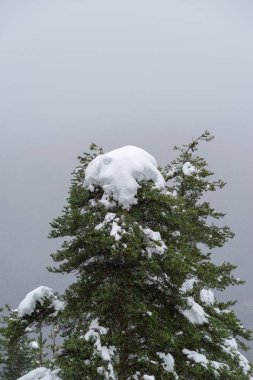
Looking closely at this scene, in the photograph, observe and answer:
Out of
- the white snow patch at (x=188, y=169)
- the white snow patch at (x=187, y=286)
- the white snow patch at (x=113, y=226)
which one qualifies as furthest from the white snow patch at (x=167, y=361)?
the white snow patch at (x=188, y=169)

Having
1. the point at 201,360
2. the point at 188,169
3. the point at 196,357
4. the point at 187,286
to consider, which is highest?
the point at 188,169

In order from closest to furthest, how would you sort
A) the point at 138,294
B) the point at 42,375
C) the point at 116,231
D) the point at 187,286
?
the point at 42,375, the point at 116,231, the point at 138,294, the point at 187,286

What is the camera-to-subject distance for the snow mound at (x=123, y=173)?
30.9ft

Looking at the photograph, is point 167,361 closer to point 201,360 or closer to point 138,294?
point 201,360

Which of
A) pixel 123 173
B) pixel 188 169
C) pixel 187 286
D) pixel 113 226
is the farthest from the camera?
pixel 188 169

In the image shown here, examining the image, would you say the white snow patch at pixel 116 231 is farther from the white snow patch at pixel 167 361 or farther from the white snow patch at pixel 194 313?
the white snow patch at pixel 167 361

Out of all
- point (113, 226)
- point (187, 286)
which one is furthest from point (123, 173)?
point (187, 286)

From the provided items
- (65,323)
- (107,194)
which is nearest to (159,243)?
(107,194)

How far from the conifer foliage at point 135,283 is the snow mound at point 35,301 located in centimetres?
19

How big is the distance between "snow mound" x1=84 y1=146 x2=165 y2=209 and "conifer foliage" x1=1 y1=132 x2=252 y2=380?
27 millimetres

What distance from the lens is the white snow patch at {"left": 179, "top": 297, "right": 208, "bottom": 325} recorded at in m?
8.84

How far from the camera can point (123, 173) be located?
9.52m

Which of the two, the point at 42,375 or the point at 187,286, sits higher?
the point at 187,286

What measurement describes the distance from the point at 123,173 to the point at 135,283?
112 inches
